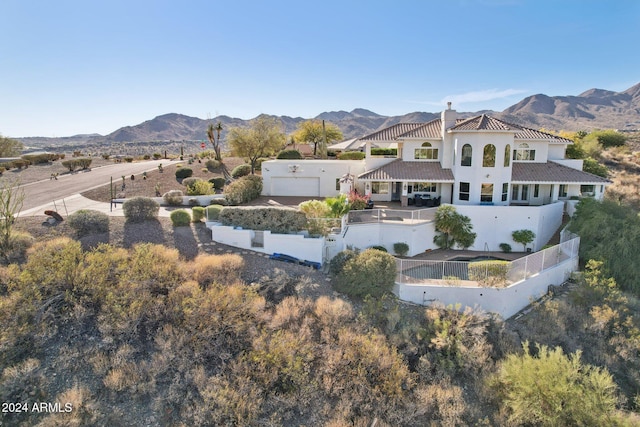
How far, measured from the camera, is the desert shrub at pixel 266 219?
2005 centimetres

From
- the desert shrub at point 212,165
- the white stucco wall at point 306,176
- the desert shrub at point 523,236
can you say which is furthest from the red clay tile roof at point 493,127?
the desert shrub at point 212,165

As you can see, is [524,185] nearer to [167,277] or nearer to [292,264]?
[292,264]

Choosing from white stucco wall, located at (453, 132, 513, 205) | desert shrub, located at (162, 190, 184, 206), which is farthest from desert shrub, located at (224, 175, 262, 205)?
white stucco wall, located at (453, 132, 513, 205)

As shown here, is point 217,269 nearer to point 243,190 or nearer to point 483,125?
point 243,190

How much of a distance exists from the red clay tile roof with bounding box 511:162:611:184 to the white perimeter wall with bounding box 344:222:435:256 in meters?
9.14

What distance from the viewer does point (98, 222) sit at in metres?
19.6

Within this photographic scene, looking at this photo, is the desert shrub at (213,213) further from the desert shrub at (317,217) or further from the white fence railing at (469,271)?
the white fence railing at (469,271)

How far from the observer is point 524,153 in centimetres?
2844

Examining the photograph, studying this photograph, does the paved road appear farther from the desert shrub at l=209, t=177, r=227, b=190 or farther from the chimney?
the chimney

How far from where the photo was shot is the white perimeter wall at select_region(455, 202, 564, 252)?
925 inches

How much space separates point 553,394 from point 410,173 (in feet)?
58.8

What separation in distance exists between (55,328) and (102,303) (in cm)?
159

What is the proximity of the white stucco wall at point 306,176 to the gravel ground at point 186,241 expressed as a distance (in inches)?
463

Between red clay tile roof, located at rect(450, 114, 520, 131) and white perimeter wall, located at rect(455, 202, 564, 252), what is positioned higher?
red clay tile roof, located at rect(450, 114, 520, 131)
